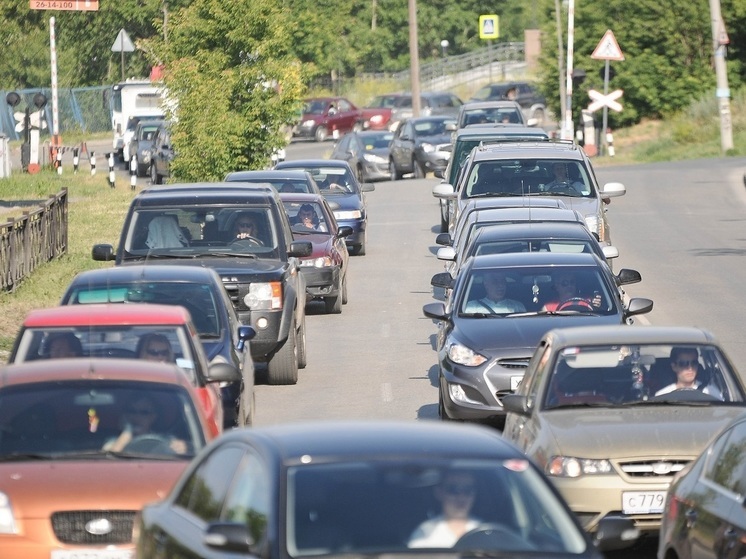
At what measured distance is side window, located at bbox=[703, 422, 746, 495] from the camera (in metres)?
7.43

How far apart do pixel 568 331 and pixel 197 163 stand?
22.1 m

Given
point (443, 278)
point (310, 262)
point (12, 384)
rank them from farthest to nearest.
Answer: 1. point (310, 262)
2. point (443, 278)
3. point (12, 384)

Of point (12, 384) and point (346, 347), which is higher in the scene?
point (12, 384)

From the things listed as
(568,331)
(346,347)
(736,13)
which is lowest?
(346,347)

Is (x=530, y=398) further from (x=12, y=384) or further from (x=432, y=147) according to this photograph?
(x=432, y=147)

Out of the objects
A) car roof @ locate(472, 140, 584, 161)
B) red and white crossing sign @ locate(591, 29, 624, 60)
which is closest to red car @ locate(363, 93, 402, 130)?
red and white crossing sign @ locate(591, 29, 624, 60)

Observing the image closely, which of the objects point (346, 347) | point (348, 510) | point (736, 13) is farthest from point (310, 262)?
point (736, 13)

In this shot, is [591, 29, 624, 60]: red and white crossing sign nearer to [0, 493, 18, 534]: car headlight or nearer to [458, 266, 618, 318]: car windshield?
[458, 266, 618, 318]: car windshield

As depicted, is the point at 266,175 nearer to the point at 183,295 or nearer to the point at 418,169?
the point at 183,295

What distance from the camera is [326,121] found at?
66312 millimetres

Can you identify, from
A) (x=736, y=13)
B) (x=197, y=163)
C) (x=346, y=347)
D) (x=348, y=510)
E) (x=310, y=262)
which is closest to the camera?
(x=348, y=510)

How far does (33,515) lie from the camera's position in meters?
8.32

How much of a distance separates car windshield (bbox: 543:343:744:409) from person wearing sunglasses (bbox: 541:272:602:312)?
11.9 ft

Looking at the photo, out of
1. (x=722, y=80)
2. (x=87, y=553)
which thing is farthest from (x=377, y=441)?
Answer: (x=722, y=80)
